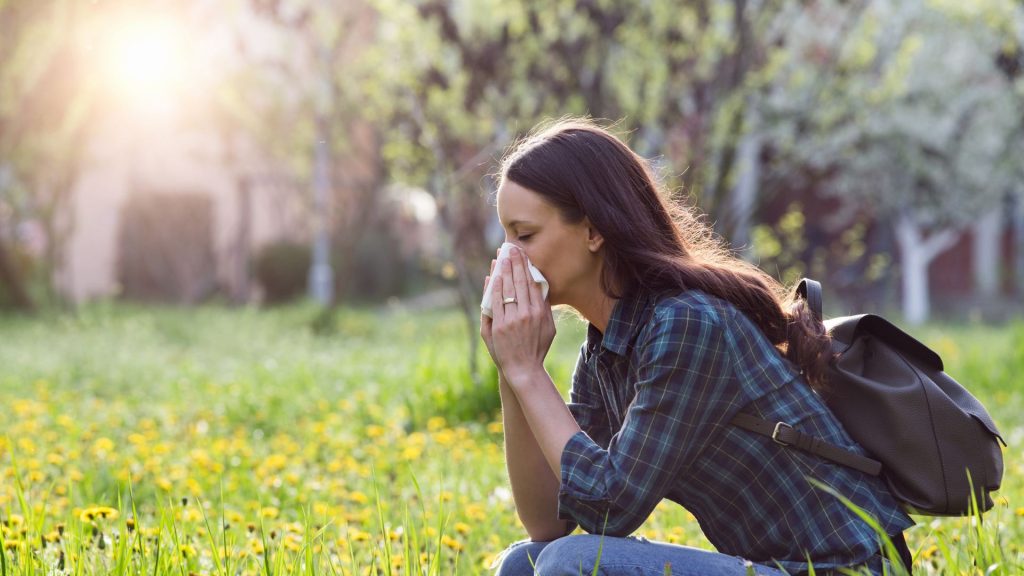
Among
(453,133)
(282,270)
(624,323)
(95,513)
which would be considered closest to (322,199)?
(282,270)

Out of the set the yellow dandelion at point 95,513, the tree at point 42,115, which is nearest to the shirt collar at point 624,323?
the yellow dandelion at point 95,513

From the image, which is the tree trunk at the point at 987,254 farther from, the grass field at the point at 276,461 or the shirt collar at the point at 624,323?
the shirt collar at the point at 624,323

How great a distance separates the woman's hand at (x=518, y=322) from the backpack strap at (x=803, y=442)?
0.41 meters

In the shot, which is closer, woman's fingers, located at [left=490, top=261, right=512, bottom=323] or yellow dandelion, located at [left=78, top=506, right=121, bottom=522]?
woman's fingers, located at [left=490, top=261, right=512, bottom=323]

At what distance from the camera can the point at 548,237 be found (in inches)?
86.8

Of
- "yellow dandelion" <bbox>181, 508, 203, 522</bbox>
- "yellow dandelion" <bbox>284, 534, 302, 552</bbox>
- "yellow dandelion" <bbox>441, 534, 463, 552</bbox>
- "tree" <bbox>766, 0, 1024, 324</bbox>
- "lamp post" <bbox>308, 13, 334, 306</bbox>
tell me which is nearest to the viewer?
"yellow dandelion" <bbox>284, 534, 302, 552</bbox>

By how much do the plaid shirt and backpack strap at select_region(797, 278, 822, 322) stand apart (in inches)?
5.2

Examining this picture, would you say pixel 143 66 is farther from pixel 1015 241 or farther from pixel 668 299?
pixel 1015 241

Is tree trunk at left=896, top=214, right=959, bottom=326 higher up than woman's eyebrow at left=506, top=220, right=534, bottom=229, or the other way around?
woman's eyebrow at left=506, top=220, right=534, bottom=229

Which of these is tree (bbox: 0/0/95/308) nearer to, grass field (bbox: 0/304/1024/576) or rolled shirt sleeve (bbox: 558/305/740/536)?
grass field (bbox: 0/304/1024/576)

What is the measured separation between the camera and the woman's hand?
2197 mm

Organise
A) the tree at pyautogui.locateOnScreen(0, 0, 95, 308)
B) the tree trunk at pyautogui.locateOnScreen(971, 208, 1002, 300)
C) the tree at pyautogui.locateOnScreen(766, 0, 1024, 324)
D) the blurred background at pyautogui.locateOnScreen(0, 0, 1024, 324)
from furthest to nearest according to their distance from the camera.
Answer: the tree trunk at pyautogui.locateOnScreen(971, 208, 1002, 300), the tree at pyautogui.locateOnScreen(766, 0, 1024, 324), the tree at pyautogui.locateOnScreen(0, 0, 95, 308), the blurred background at pyautogui.locateOnScreen(0, 0, 1024, 324)

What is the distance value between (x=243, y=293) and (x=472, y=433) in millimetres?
15118

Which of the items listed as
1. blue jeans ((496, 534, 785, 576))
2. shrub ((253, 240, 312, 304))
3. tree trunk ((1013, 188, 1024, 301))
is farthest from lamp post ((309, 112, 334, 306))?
blue jeans ((496, 534, 785, 576))
